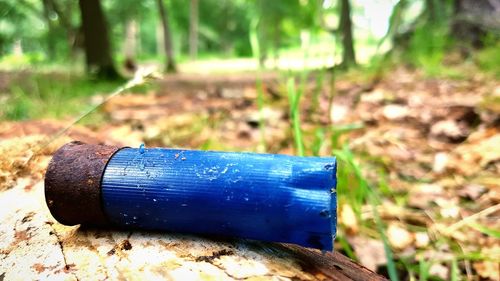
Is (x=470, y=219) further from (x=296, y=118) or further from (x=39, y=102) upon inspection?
(x=39, y=102)

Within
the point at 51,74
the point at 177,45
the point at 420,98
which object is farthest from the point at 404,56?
the point at 177,45

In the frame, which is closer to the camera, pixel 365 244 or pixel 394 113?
pixel 365 244

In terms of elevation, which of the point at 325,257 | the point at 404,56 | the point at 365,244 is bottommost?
the point at 365,244

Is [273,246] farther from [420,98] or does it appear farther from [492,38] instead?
[492,38]

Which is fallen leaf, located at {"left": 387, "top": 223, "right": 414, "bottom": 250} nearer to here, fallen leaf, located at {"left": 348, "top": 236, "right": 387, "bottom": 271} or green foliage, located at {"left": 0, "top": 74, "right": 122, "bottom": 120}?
fallen leaf, located at {"left": 348, "top": 236, "right": 387, "bottom": 271}

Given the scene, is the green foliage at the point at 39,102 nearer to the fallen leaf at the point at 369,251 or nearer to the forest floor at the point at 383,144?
the forest floor at the point at 383,144

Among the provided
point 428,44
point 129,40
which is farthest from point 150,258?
point 129,40
